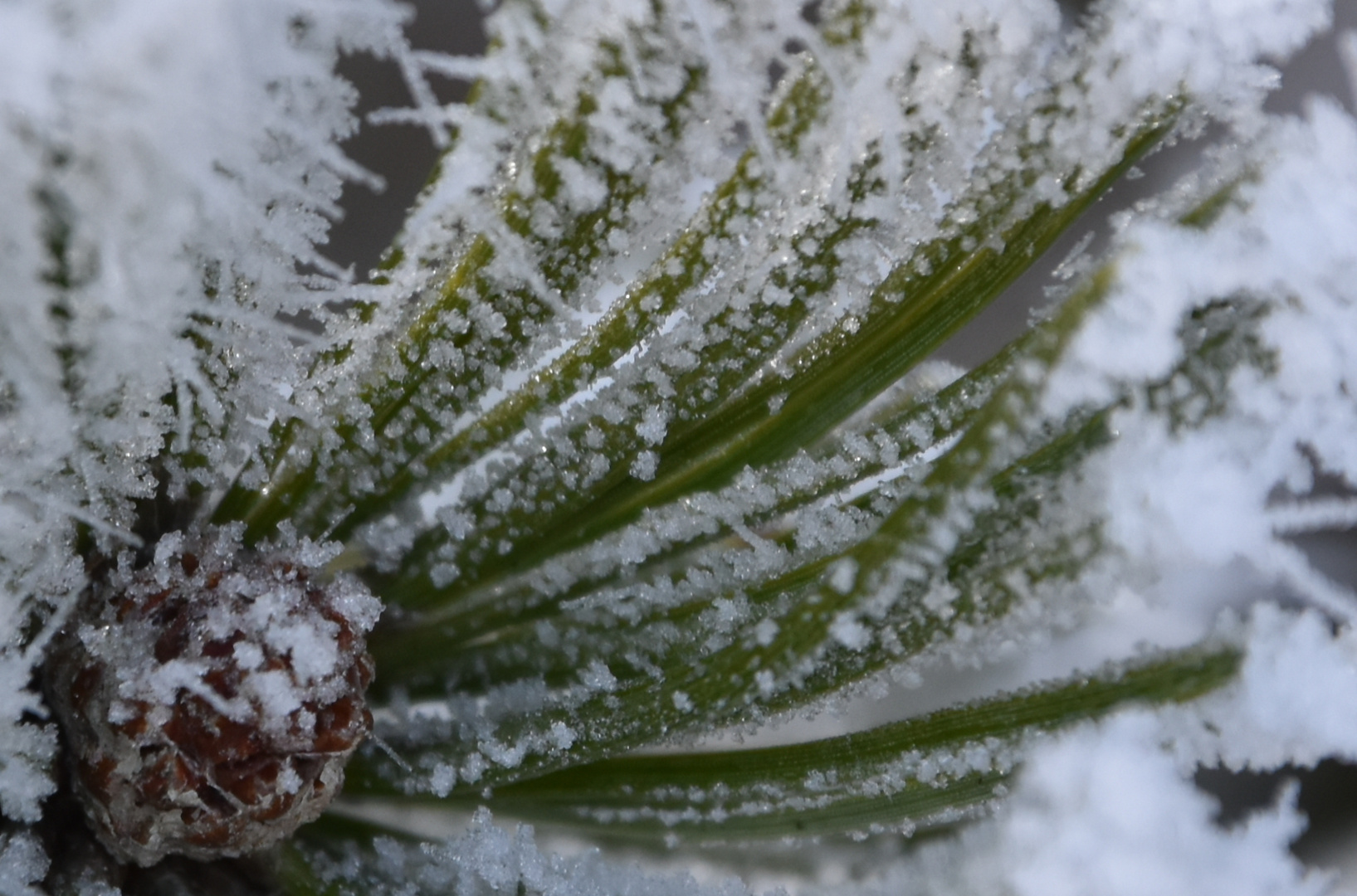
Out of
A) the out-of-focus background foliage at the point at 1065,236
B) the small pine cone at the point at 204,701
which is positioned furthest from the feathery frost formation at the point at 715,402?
the out-of-focus background foliage at the point at 1065,236

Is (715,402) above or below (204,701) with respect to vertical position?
above

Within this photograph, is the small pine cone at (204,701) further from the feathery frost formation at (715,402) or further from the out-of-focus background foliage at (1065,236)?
the out-of-focus background foliage at (1065,236)

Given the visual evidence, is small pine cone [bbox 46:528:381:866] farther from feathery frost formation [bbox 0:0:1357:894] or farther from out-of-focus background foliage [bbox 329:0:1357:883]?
out-of-focus background foliage [bbox 329:0:1357:883]

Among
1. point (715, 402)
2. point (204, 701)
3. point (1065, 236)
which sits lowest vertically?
point (204, 701)

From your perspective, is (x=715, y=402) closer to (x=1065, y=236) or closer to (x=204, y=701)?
(x=204, y=701)

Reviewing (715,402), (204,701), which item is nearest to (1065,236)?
(715,402)
